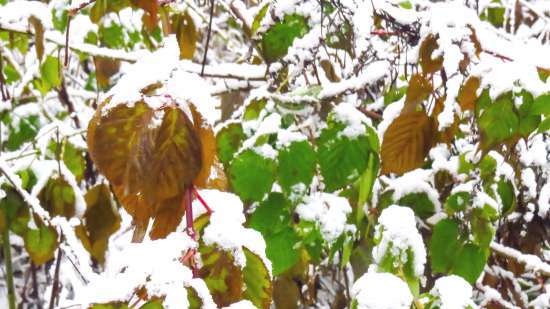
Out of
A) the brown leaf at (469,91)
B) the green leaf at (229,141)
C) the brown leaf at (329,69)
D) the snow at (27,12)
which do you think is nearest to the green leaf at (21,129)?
the snow at (27,12)

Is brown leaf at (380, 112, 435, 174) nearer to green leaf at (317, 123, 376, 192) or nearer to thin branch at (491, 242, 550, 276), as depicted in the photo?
green leaf at (317, 123, 376, 192)

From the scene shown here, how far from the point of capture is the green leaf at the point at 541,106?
83 centimetres

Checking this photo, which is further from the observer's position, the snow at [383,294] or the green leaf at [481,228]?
the green leaf at [481,228]

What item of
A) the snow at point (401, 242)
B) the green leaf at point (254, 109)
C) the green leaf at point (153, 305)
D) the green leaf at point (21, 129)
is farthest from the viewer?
the green leaf at point (21, 129)

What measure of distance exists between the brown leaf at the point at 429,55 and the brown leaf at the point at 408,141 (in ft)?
0.36

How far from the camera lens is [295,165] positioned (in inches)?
44.0

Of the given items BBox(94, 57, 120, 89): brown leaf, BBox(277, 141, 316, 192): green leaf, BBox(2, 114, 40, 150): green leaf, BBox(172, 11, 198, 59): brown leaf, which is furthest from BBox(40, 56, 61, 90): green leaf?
BBox(277, 141, 316, 192): green leaf

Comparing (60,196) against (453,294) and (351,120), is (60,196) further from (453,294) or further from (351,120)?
(453,294)

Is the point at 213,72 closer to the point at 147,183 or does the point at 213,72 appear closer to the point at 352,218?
the point at 352,218

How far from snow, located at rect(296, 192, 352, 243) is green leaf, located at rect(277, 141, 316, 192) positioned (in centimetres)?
14

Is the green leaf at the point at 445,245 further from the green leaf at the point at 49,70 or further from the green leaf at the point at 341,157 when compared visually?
the green leaf at the point at 49,70

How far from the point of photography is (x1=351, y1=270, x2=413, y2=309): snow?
2.38ft

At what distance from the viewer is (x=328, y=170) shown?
1104mm

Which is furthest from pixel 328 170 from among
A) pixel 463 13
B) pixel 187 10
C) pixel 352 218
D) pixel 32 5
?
pixel 187 10
